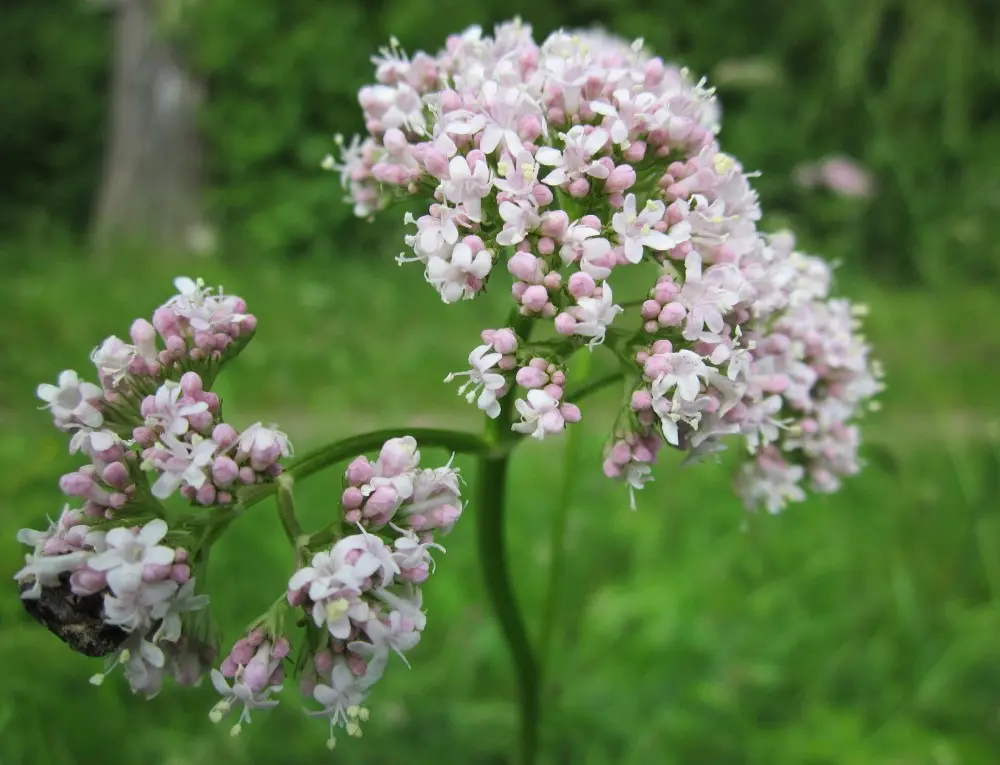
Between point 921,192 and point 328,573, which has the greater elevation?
point 921,192

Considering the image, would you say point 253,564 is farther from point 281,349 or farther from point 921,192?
point 921,192

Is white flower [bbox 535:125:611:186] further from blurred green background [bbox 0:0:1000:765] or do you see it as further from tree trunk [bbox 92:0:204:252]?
tree trunk [bbox 92:0:204:252]

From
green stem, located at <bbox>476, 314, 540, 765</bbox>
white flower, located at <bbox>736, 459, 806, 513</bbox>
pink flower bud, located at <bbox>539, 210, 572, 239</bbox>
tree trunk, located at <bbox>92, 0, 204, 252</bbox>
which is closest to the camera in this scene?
pink flower bud, located at <bbox>539, 210, 572, 239</bbox>

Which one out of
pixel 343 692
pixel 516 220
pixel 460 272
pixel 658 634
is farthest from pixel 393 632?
pixel 658 634

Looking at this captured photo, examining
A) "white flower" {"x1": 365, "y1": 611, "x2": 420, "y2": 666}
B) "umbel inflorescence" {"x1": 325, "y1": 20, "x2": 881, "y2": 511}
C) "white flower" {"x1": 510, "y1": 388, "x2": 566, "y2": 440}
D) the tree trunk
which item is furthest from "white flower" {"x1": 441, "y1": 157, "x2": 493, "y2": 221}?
the tree trunk

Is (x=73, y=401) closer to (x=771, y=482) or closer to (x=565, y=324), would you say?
(x=565, y=324)

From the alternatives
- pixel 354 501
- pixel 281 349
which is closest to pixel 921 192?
pixel 281 349

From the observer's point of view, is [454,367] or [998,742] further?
[454,367]
